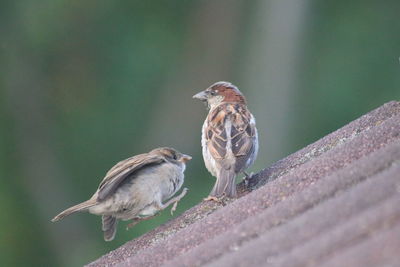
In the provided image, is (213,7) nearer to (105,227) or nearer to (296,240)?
(105,227)

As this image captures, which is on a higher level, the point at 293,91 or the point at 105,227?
the point at 105,227

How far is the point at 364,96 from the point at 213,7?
4.36 meters

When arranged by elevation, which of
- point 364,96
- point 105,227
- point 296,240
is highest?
point 296,240

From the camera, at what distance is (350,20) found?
17.7 meters

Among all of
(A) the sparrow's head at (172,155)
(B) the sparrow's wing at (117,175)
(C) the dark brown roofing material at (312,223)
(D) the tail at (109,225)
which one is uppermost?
(C) the dark brown roofing material at (312,223)

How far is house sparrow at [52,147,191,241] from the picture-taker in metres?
5.75

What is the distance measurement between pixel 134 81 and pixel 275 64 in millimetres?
2356

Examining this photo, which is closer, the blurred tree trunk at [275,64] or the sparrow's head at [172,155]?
the sparrow's head at [172,155]

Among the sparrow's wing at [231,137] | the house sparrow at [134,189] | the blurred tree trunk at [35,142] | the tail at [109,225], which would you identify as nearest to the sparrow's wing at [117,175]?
the house sparrow at [134,189]

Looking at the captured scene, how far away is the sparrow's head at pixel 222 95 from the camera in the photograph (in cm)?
772

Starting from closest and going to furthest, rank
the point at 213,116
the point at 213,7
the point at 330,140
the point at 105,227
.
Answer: the point at 330,140 < the point at 105,227 < the point at 213,116 < the point at 213,7

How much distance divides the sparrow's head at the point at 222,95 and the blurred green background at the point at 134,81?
304 inches

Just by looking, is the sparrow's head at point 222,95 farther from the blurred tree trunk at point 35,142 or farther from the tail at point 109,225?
the blurred tree trunk at point 35,142

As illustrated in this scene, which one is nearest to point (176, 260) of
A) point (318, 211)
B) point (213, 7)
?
point (318, 211)
